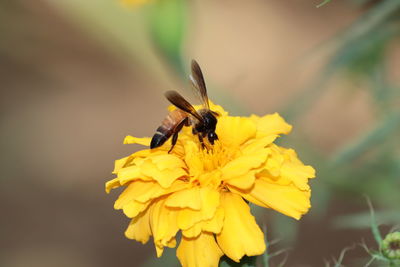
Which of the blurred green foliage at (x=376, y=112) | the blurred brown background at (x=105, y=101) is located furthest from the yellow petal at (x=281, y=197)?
the blurred brown background at (x=105, y=101)

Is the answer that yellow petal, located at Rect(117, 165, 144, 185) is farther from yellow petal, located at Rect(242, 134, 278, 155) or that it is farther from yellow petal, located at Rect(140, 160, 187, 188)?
yellow petal, located at Rect(242, 134, 278, 155)

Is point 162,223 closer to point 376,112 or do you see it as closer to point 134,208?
point 134,208

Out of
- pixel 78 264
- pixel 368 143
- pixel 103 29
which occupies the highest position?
pixel 103 29

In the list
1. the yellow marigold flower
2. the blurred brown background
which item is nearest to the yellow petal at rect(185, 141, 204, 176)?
the yellow marigold flower

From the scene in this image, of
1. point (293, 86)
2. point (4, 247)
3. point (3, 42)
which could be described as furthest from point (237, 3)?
point (4, 247)

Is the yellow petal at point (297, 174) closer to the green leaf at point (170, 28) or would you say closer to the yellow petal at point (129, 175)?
the yellow petal at point (129, 175)

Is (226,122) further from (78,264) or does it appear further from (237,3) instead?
(237,3)
